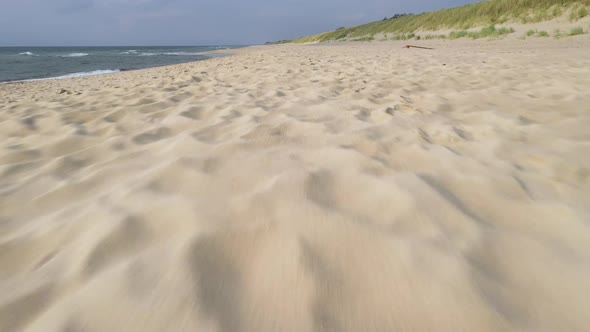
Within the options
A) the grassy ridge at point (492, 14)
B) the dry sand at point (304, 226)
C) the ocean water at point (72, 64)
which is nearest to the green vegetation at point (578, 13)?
the grassy ridge at point (492, 14)

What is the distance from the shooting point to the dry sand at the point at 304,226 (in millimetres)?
576

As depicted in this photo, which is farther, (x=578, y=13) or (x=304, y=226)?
(x=578, y=13)

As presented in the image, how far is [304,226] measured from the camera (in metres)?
0.80

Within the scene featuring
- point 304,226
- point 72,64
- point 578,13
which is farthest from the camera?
Answer: point 72,64

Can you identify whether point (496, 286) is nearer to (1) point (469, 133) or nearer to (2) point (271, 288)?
(2) point (271, 288)

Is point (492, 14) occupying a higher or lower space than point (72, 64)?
higher

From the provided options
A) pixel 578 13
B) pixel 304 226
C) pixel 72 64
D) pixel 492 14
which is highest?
pixel 492 14

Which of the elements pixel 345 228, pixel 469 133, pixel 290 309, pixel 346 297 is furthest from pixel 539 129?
pixel 290 309

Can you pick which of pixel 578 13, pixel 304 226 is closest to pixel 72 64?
pixel 304 226

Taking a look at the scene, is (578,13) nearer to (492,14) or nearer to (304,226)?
(492,14)

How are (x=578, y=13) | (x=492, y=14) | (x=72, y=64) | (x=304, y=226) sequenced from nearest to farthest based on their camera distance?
(x=304, y=226), (x=578, y=13), (x=72, y=64), (x=492, y=14)

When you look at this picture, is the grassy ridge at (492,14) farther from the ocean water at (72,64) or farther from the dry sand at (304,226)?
the ocean water at (72,64)

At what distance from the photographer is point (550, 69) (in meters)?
3.09

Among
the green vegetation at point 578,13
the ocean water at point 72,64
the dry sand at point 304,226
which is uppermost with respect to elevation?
the green vegetation at point 578,13
